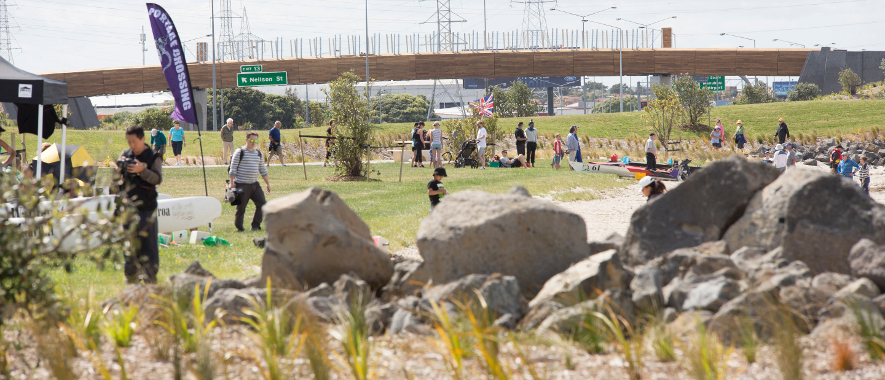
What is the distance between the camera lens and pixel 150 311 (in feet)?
16.6

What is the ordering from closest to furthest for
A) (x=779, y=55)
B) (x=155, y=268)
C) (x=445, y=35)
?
(x=155, y=268)
(x=779, y=55)
(x=445, y=35)

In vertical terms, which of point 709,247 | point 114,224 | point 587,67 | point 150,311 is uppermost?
point 587,67

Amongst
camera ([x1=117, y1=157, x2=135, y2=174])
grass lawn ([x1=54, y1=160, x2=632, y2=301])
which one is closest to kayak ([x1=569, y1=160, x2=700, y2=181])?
grass lawn ([x1=54, y1=160, x2=632, y2=301])

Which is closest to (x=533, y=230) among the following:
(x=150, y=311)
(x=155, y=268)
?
(x=150, y=311)

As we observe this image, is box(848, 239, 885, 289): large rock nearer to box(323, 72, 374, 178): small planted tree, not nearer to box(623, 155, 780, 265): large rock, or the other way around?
box(623, 155, 780, 265): large rock

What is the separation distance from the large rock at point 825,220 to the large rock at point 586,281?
4.47 ft

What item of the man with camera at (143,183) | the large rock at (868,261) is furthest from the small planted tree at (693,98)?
the man with camera at (143,183)

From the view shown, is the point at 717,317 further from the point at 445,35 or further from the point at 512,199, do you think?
the point at 445,35

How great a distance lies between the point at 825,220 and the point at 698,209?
0.99 metres

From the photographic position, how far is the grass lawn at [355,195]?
24.7ft

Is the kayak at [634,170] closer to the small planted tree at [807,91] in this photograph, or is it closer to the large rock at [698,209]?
the large rock at [698,209]

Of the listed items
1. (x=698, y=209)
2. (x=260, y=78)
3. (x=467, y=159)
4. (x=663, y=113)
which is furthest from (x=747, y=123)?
(x=698, y=209)

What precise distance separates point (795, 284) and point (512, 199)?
82.5 inches

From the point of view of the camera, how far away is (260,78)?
45.4 meters
